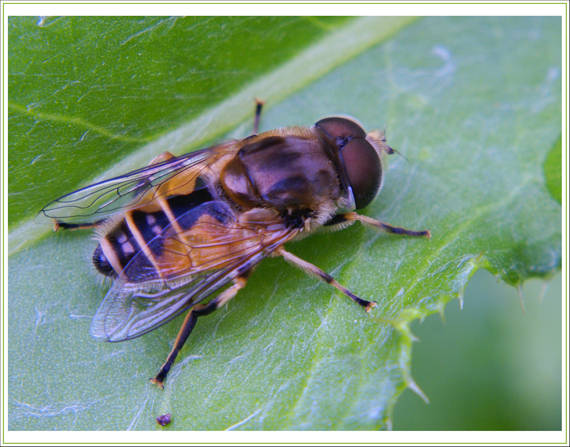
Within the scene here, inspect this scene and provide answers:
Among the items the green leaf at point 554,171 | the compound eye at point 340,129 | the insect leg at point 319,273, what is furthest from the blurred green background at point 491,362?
the compound eye at point 340,129

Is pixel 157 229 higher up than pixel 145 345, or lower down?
higher up

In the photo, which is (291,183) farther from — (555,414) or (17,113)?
(555,414)

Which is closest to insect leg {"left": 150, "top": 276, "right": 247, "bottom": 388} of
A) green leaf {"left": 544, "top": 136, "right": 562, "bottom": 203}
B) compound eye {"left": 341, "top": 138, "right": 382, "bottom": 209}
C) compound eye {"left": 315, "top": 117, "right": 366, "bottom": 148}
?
compound eye {"left": 341, "top": 138, "right": 382, "bottom": 209}

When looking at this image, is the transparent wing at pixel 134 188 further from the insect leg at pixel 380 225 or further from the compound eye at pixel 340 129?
the insect leg at pixel 380 225

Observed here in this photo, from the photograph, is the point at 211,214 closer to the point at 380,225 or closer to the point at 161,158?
the point at 161,158

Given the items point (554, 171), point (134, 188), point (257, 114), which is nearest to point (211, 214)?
point (134, 188)

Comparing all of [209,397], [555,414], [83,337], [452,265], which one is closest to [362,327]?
[452,265]

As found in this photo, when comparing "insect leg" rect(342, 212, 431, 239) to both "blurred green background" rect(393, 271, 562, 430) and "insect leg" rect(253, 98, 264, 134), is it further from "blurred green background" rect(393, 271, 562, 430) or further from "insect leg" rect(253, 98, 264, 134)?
"blurred green background" rect(393, 271, 562, 430)
